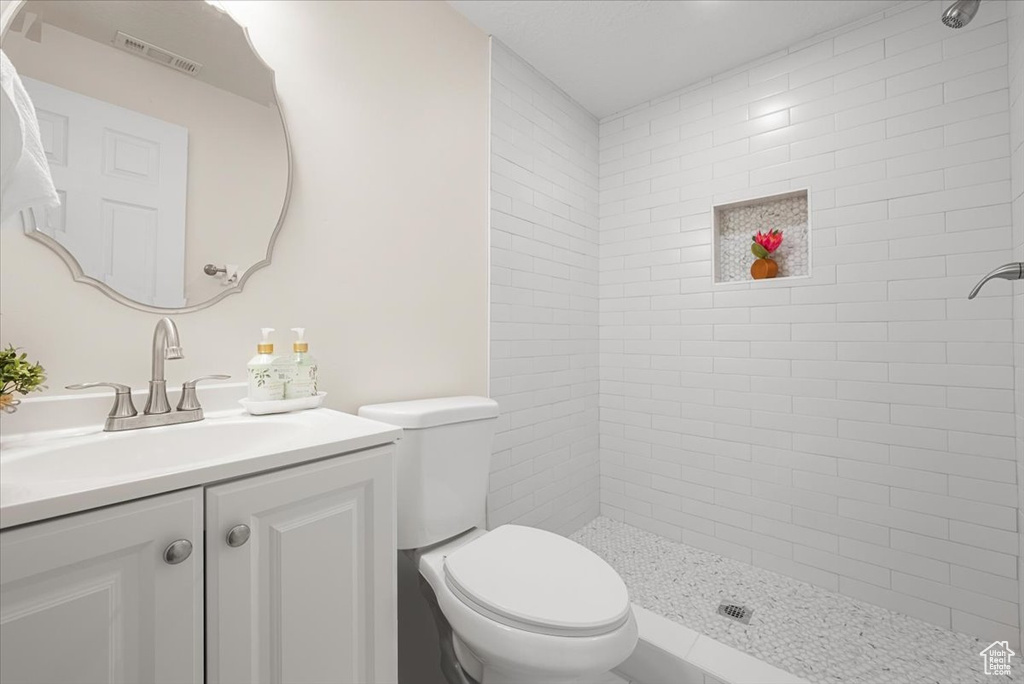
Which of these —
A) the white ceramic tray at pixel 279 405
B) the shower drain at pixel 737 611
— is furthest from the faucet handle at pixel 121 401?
the shower drain at pixel 737 611

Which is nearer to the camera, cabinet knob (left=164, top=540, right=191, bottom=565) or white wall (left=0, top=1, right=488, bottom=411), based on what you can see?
cabinet knob (left=164, top=540, right=191, bottom=565)

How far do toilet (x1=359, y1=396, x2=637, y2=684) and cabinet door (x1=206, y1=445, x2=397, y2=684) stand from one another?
23cm

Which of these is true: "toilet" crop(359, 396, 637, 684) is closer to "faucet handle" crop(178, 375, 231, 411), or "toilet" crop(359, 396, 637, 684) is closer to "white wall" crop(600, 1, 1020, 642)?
"faucet handle" crop(178, 375, 231, 411)

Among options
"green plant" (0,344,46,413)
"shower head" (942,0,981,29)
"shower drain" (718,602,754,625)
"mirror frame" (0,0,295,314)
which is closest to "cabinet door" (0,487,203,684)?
"green plant" (0,344,46,413)

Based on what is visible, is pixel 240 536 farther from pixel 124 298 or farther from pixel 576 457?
pixel 576 457

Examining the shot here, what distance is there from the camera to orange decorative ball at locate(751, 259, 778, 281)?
2109mm

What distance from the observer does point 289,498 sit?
80 centimetres

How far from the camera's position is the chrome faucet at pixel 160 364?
3.29 feet

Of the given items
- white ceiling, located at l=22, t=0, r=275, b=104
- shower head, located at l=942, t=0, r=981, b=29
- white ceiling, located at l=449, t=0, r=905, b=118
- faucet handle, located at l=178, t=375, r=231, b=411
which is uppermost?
white ceiling, located at l=449, t=0, r=905, b=118

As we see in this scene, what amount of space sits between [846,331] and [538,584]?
1.71 metres

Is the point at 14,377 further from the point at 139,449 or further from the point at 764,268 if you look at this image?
the point at 764,268

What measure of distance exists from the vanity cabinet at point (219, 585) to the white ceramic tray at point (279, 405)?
14.9 inches

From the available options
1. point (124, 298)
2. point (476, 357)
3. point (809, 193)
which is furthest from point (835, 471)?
point (124, 298)

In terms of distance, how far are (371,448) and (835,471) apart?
2.01 m
